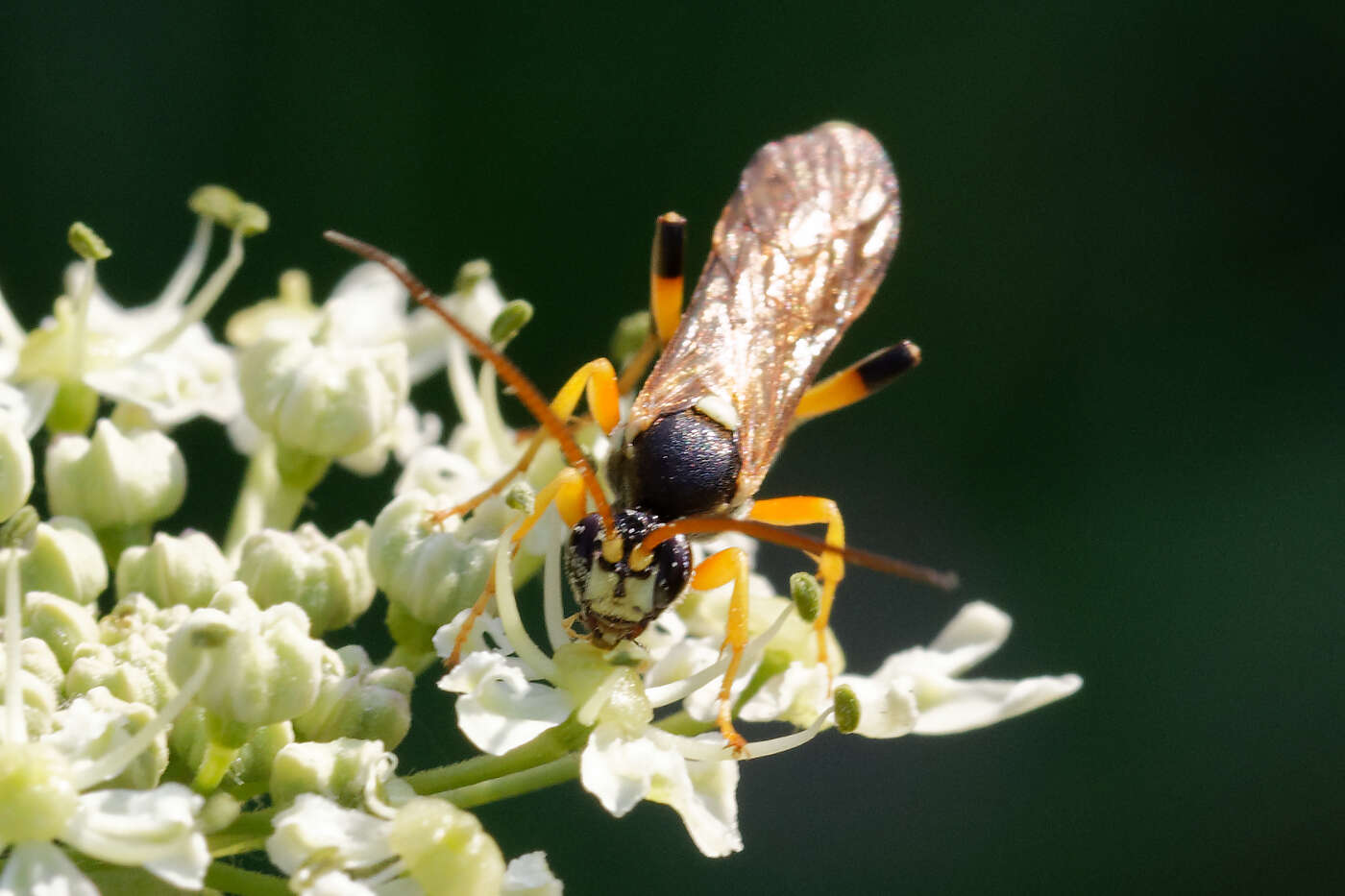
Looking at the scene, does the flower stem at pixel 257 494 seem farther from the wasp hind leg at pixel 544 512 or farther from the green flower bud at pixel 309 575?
the wasp hind leg at pixel 544 512

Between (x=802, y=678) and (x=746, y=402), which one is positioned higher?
(x=746, y=402)

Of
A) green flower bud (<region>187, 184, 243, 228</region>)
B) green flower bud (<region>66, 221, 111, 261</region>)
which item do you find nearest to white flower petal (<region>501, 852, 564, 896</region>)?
green flower bud (<region>66, 221, 111, 261</region>)

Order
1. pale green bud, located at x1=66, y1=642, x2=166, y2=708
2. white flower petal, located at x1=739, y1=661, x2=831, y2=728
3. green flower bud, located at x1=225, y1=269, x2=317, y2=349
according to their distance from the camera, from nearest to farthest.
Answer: pale green bud, located at x1=66, y1=642, x2=166, y2=708, white flower petal, located at x1=739, y1=661, x2=831, y2=728, green flower bud, located at x1=225, y1=269, x2=317, y2=349

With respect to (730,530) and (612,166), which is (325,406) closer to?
(730,530)

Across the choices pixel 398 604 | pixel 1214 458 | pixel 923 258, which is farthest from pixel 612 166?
pixel 398 604

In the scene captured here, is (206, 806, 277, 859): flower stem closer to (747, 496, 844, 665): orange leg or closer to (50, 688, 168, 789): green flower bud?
(50, 688, 168, 789): green flower bud

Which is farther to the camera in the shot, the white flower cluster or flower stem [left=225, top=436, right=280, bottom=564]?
flower stem [left=225, top=436, right=280, bottom=564]

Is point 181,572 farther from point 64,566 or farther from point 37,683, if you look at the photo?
point 37,683
